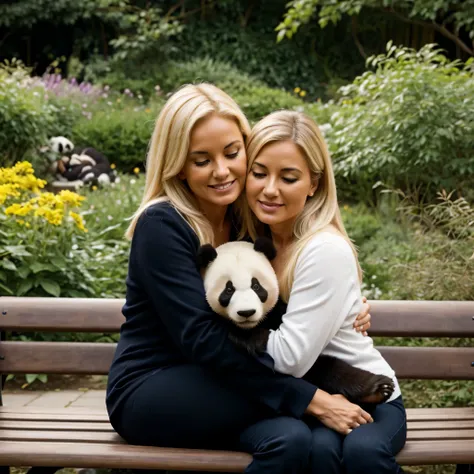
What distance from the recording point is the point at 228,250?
2.66m

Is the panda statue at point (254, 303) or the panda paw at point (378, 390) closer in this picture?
the panda statue at point (254, 303)

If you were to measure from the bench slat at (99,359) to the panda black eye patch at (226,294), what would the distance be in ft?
2.73

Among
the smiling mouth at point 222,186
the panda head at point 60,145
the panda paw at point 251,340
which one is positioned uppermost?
the smiling mouth at point 222,186

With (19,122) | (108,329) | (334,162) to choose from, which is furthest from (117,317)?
(19,122)

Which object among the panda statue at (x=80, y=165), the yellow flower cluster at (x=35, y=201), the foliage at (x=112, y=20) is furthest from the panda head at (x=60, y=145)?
the foliage at (x=112, y=20)

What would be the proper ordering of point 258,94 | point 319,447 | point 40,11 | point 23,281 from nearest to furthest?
1. point 319,447
2. point 23,281
3. point 258,94
4. point 40,11

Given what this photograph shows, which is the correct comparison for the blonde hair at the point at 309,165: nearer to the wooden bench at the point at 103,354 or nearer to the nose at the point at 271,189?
the nose at the point at 271,189

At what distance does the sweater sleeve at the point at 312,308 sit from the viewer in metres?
2.54

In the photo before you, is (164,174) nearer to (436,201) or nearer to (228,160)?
(228,160)

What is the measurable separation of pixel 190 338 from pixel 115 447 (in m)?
0.47

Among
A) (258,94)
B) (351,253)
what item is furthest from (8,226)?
(258,94)

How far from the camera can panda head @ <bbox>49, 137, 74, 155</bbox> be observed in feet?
31.8

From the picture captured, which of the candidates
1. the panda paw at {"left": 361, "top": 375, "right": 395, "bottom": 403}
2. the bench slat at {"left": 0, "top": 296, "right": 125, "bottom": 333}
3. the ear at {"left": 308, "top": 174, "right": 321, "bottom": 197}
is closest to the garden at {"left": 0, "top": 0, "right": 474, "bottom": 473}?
the bench slat at {"left": 0, "top": 296, "right": 125, "bottom": 333}

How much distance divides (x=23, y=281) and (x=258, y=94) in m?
8.00
